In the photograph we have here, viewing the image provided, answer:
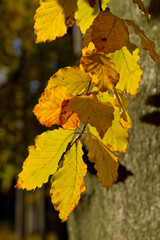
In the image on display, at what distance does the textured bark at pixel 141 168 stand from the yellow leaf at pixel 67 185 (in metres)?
0.43

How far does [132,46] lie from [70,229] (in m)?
1.04

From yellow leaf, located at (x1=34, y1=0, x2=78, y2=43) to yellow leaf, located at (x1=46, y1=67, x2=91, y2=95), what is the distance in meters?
0.08

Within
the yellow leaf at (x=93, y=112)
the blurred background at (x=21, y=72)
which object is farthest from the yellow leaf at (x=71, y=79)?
the blurred background at (x=21, y=72)

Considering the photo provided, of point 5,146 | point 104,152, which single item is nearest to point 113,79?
point 104,152

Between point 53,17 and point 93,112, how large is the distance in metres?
0.23

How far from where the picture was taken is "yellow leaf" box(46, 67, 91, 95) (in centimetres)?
56

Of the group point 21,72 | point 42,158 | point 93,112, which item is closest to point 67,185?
point 42,158

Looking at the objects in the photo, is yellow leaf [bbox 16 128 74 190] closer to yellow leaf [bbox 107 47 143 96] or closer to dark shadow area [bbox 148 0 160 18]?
yellow leaf [bbox 107 47 143 96]

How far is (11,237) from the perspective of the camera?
10.3 m

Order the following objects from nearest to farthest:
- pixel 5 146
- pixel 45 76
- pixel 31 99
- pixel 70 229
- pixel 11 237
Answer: pixel 70 229 < pixel 5 146 < pixel 31 99 < pixel 45 76 < pixel 11 237

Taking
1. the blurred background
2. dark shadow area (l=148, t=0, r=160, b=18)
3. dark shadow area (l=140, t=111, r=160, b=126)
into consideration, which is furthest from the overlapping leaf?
the blurred background

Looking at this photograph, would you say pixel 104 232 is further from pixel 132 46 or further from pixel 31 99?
pixel 31 99

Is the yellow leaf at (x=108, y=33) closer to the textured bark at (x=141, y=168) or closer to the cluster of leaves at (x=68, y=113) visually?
the cluster of leaves at (x=68, y=113)

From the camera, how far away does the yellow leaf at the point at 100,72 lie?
0.49 m
